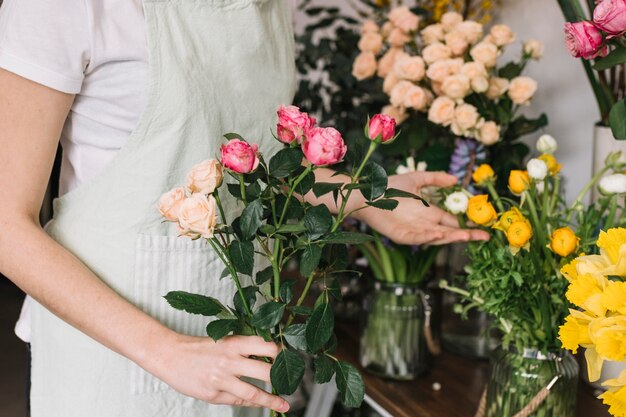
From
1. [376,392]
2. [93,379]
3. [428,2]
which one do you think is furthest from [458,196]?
[428,2]

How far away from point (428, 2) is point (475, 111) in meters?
0.58

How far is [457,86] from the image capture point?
155 centimetres

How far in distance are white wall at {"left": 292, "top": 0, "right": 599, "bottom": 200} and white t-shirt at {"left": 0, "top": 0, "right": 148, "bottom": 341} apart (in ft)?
3.44

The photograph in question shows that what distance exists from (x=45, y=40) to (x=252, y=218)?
350 mm

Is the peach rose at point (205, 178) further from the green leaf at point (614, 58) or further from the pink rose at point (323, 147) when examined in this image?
the green leaf at point (614, 58)

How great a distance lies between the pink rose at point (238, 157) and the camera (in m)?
0.86

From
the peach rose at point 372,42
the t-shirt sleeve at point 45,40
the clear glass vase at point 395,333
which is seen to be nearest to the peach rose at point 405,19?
the peach rose at point 372,42

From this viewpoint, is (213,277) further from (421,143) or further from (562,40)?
(562,40)

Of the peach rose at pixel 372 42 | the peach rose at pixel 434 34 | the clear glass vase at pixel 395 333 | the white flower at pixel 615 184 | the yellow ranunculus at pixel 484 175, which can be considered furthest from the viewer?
the peach rose at pixel 372 42

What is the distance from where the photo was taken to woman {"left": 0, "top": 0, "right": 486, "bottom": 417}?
3.20 feet

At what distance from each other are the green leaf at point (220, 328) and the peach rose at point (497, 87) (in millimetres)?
887

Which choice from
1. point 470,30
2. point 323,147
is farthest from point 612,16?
point 470,30

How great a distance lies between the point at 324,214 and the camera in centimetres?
91

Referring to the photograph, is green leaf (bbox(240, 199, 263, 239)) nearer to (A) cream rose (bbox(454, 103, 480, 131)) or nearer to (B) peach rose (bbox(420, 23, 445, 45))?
(A) cream rose (bbox(454, 103, 480, 131))
